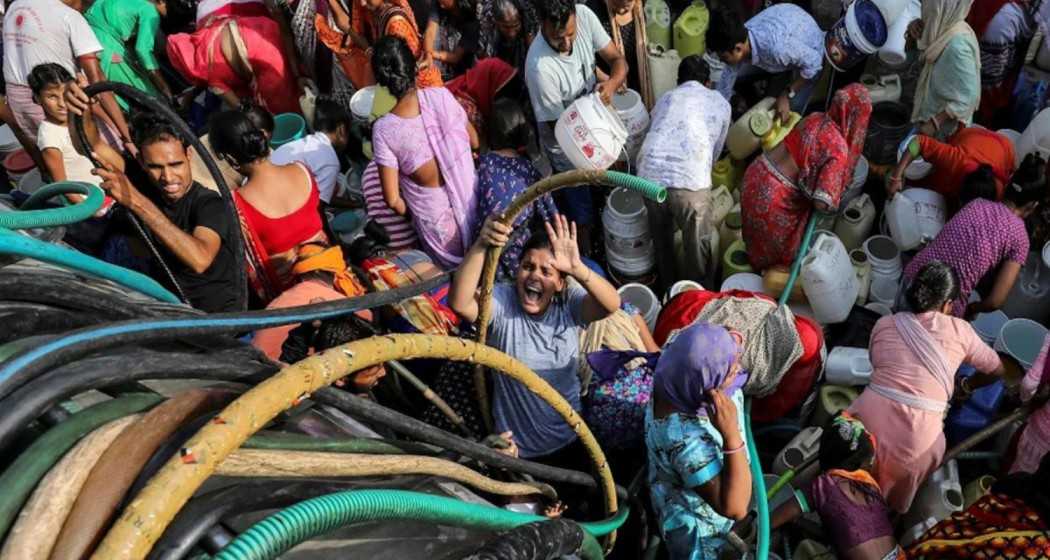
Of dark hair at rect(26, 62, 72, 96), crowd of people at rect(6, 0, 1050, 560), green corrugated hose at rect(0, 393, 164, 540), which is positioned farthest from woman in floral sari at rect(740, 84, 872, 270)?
dark hair at rect(26, 62, 72, 96)

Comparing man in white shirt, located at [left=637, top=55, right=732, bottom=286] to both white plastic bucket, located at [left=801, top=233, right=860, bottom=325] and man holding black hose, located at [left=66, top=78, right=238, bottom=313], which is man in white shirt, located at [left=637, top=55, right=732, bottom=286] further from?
man holding black hose, located at [left=66, top=78, right=238, bottom=313]

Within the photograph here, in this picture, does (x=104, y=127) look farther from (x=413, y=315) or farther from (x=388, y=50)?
(x=413, y=315)

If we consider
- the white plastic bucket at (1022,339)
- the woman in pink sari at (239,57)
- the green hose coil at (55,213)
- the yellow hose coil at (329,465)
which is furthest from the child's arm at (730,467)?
the woman in pink sari at (239,57)

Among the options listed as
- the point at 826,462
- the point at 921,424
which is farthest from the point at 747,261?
the point at 826,462

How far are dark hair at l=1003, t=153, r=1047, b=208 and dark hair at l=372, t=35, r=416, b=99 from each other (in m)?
2.65

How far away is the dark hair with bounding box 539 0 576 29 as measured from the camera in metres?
3.63

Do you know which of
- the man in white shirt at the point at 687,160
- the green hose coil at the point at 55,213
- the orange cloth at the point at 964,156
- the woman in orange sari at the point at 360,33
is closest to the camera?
the green hose coil at the point at 55,213

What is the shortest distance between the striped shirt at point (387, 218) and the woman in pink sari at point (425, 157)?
82 millimetres

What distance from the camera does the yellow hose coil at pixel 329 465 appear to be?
3.36 ft

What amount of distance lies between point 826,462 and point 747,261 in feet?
5.20

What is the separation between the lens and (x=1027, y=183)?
324cm

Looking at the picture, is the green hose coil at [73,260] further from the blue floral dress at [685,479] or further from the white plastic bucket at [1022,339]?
the white plastic bucket at [1022,339]

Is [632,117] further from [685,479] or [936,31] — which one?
[685,479]

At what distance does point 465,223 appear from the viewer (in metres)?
3.49
